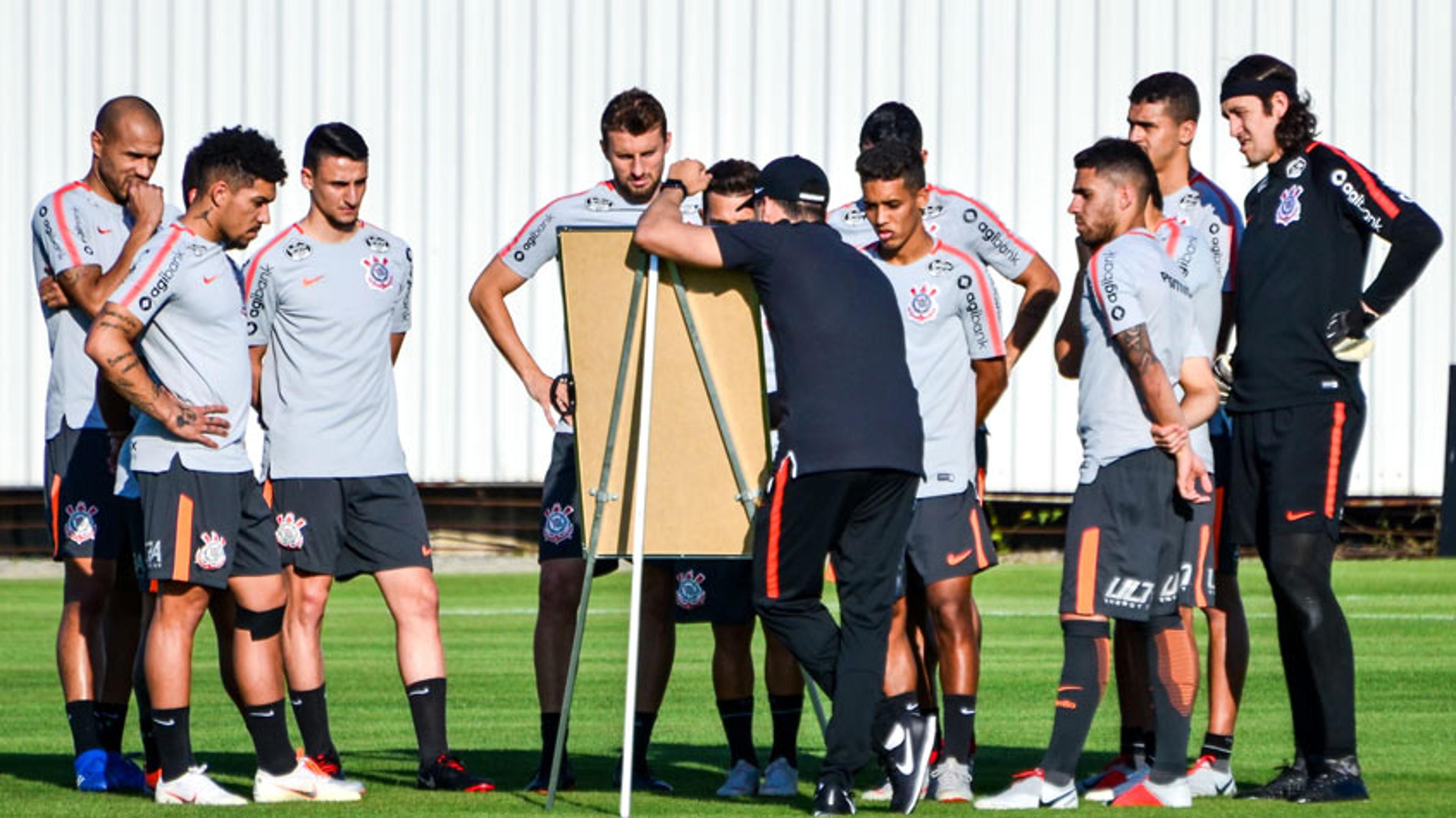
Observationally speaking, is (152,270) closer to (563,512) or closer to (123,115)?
(123,115)

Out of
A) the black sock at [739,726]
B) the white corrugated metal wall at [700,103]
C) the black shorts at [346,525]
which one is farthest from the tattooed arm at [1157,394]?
the white corrugated metal wall at [700,103]

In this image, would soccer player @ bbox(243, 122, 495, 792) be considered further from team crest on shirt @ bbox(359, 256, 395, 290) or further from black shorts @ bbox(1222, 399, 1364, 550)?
black shorts @ bbox(1222, 399, 1364, 550)

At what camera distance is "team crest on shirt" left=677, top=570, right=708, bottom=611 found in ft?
28.8

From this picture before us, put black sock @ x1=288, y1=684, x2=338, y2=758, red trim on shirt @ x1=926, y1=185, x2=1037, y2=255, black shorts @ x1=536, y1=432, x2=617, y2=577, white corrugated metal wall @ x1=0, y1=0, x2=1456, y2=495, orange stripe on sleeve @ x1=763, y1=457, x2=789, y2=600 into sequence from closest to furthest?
1. orange stripe on sleeve @ x1=763, y1=457, x2=789, y2=600
2. black sock @ x1=288, y1=684, x2=338, y2=758
3. black shorts @ x1=536, y1=432, x2=617, y2=577
4. red trim on shirt @ x1=926, y1=185, x2=1037, y2=255
5. white corrugated metal wall @ x1=0, y1=0, x2=1456, y2=495

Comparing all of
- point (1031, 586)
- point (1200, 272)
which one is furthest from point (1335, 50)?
point (1200, 272)

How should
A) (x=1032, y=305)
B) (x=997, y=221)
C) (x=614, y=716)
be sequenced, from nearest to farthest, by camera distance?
(x=1032, y=305) < (x=997, y=221) < (x=614, y=716)

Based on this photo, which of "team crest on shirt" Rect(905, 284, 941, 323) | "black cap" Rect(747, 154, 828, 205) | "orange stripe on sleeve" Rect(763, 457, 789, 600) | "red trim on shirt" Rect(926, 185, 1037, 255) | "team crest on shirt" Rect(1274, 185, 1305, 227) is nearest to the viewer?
"orange stripe on sleeve" Rect(763, 457, 789, 600)

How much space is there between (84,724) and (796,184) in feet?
11.6

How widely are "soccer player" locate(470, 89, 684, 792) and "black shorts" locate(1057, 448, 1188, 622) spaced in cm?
182

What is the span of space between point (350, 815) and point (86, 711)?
5.72 feet

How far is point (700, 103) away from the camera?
69.5 ft

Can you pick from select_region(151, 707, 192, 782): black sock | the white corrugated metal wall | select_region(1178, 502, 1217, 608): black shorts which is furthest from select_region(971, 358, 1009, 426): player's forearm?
the white corrugated metal wall

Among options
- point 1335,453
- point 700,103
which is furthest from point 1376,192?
point 700,103

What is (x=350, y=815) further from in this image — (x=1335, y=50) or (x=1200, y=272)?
(x=1335, y=50)
